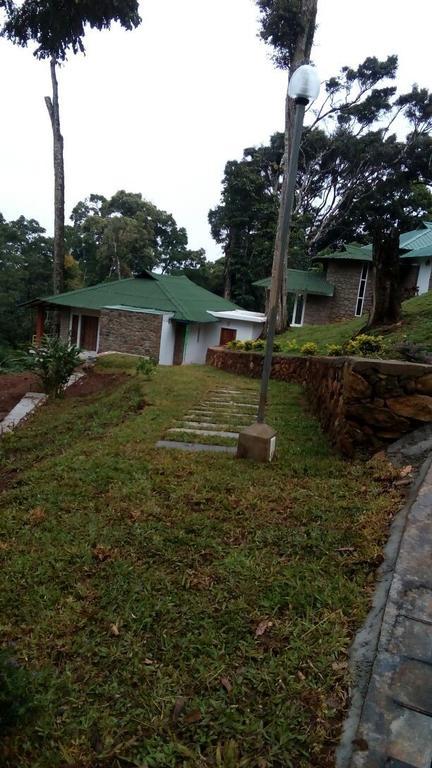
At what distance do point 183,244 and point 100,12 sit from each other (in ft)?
113

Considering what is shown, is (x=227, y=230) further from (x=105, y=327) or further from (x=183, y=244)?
(x=105, y=327)

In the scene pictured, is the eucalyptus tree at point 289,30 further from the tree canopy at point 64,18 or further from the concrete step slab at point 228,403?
the tree canopy at point 64,18

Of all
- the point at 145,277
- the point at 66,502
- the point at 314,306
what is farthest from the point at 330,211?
the point at 66,502

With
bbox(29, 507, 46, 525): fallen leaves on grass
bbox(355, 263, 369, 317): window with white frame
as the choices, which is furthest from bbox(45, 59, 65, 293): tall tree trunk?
bbox(29, 507, 46, 525): fallen leaves on grass

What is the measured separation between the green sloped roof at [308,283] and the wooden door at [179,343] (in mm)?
5365

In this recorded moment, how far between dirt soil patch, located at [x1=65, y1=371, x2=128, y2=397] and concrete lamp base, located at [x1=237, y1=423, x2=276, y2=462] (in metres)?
6.02

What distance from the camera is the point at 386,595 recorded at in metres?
2.01

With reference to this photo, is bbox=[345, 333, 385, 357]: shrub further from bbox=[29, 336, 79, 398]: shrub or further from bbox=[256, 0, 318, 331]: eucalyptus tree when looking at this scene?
bbox=[256, 0, 318, 331]: eucalyptus tree

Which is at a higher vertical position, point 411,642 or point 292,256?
point 292,256

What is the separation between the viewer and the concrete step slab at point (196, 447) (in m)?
4.25

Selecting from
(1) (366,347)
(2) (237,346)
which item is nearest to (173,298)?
(2) (237,346)

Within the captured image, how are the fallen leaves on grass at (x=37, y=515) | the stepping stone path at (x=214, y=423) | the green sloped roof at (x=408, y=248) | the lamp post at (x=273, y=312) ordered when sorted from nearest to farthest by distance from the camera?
1. the fallen leaves on grass at (x=37, y=515)
2. the lamp post at (x=273, y=312)
3. the stepping stone path at (x=214, y=423)
4. the green sloped roof at (x=408, y=248)

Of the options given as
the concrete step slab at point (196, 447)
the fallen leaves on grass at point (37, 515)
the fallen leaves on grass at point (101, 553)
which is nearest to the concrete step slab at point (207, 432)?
the concrete step slab at point (196, 447)

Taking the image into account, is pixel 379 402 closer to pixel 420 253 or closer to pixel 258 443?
pixel 258 443
